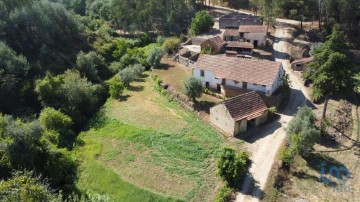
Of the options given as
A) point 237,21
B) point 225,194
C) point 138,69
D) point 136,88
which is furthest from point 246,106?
point 237,21

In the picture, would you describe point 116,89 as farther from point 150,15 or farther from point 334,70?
point 150,15

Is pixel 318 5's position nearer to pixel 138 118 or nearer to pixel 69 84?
pixel 138 118

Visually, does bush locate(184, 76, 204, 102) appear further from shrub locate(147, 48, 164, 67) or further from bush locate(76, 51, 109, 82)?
bush locate(76, 51, 109, 82)

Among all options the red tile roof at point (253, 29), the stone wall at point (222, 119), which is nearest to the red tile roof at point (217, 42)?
the red tile roof at point (253, 29)

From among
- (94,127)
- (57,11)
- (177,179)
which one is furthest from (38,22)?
(177,179)

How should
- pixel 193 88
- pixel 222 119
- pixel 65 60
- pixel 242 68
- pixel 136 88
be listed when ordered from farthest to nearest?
pixel 65 60 < pixel 136 88 < pixel 242 68 < pixel 193 88 < pixel 222 119

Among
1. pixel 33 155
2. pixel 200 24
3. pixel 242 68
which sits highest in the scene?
pixel 200 24

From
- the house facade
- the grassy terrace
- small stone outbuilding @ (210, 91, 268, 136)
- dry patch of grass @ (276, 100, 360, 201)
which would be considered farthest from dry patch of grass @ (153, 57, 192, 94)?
dry patch of grass @ (276, 100, 360, 201)

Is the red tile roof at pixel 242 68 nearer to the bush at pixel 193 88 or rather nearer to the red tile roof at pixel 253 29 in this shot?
Result: the bush at pixel 193 88
